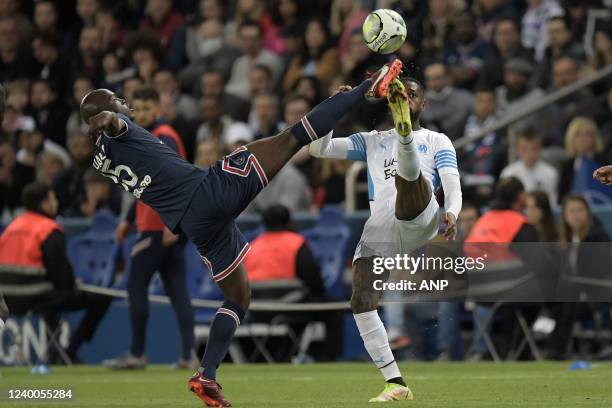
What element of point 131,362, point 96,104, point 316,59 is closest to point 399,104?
point 96,104

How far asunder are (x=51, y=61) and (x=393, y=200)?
12.6m

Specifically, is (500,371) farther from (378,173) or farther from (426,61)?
(426,61)

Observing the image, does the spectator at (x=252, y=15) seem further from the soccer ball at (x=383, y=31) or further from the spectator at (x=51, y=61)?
the soccer ball at (x=383, y=31)

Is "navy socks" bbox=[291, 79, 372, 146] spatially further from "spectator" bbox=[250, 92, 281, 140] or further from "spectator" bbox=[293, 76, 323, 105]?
"spectator" bbox=[293, 76, 323, 105]

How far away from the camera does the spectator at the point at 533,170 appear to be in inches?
633

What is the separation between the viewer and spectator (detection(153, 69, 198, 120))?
19594 millimetres

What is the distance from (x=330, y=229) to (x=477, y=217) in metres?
1.67

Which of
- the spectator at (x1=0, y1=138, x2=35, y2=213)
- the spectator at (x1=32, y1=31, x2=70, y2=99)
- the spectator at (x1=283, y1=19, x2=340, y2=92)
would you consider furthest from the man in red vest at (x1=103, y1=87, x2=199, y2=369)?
the spectator at (x1=32, y1=31, x2=70, y2=99)

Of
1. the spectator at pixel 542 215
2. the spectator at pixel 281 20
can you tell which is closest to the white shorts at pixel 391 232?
the spectator at pixel 542 215

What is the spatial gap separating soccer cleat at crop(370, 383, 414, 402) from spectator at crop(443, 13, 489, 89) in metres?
8.81

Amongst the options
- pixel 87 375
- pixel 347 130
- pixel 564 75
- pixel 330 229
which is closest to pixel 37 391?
pixel 87 375

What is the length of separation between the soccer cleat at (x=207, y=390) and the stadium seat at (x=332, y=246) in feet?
21.5

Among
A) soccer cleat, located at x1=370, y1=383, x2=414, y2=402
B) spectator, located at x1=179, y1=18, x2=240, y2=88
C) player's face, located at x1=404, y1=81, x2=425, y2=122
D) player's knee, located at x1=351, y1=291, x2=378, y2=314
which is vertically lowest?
soccer cleat, located at x1=370, y1=383, x2=414, y2=402

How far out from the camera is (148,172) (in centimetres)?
1020
